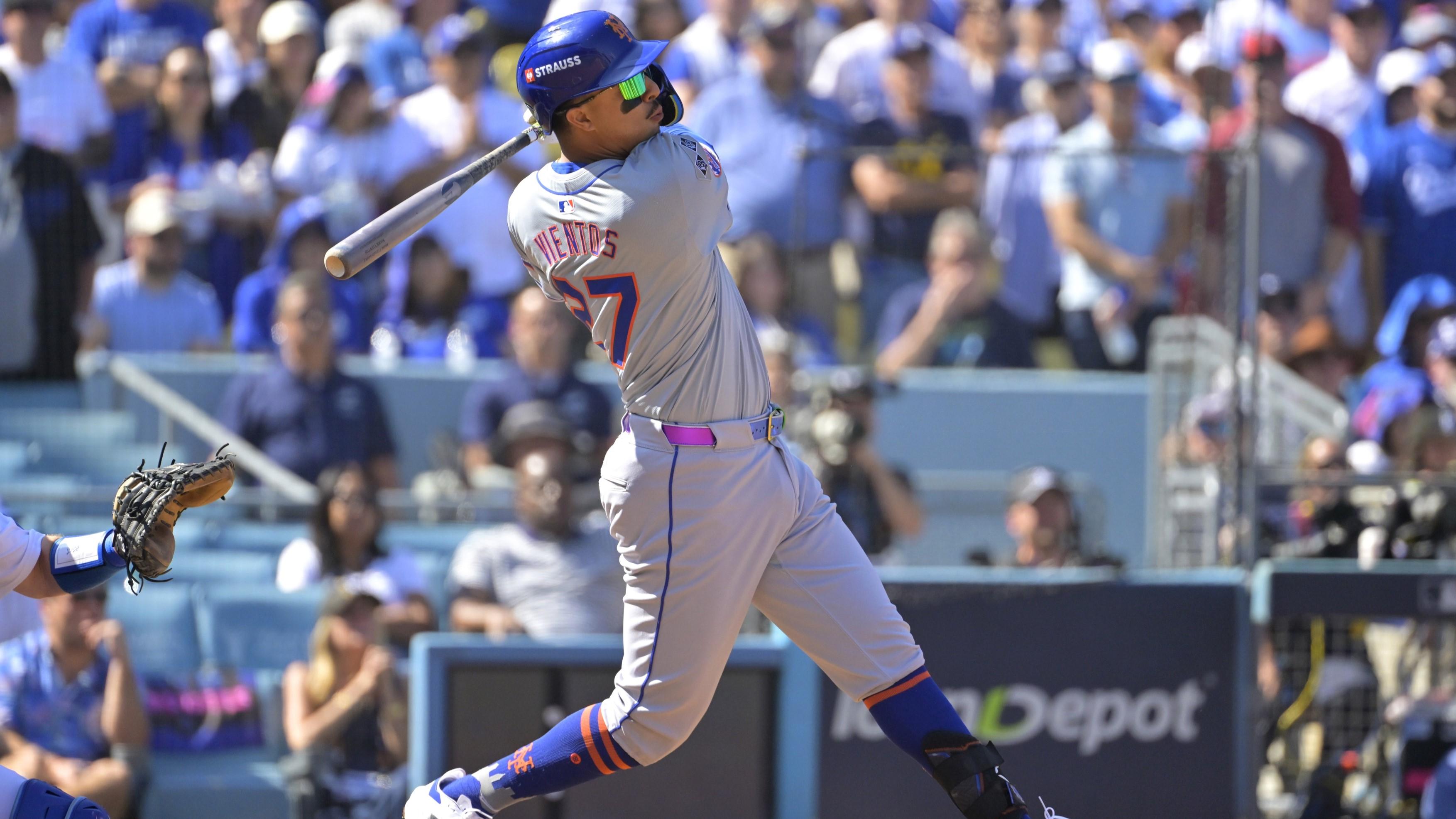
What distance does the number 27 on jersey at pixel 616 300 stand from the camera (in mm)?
Answer: 3811

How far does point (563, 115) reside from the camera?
3.80 m

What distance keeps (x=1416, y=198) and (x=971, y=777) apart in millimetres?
5883

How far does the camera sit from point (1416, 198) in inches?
343

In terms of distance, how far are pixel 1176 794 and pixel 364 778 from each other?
2.84 meters

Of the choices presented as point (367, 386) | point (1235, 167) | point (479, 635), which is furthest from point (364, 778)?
point (1235, 167)

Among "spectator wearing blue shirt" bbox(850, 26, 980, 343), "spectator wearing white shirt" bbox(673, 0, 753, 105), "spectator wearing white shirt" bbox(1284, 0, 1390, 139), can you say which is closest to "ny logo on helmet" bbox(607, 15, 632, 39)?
"spectator wearing blue shirt" bbox(850, 26, 980, 343)

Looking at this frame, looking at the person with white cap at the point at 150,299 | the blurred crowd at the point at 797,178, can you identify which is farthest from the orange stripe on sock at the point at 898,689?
the person with white cap at the point at 150,299

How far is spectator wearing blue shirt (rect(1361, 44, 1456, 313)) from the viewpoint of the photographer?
8.65 m

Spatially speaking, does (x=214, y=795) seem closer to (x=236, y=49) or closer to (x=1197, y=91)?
(x=236, y=49)

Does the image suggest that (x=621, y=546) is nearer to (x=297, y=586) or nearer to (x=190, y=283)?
(x=297, y=586)

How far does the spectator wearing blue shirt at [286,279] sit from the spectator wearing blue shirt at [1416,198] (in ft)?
16.4

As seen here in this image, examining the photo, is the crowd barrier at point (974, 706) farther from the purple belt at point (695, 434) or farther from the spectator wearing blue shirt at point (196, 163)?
the spectator wearing blue shirt at point (196, 163)

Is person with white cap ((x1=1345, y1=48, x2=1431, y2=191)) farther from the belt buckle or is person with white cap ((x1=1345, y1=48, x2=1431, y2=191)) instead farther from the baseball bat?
the baseball bat

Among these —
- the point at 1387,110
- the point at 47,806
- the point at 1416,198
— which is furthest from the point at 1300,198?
the point at 47,806
